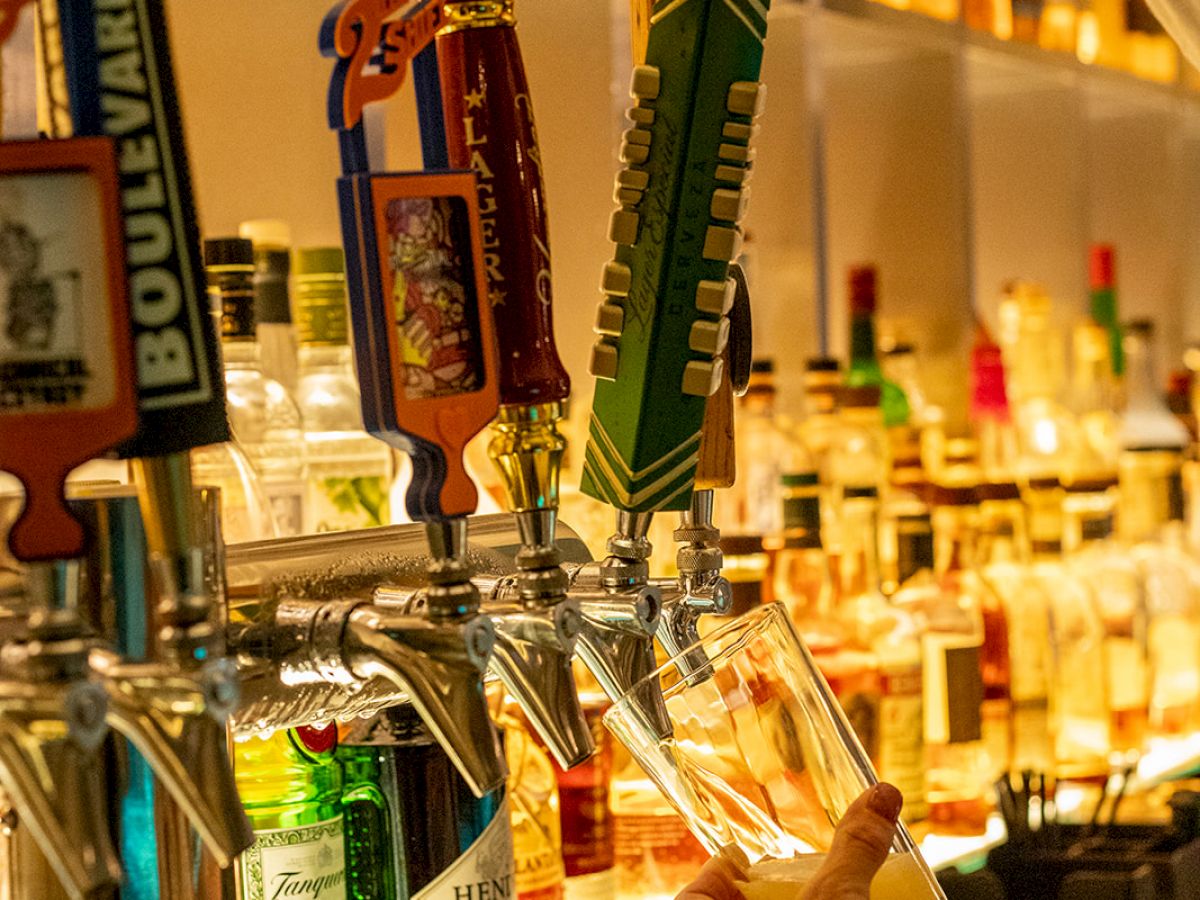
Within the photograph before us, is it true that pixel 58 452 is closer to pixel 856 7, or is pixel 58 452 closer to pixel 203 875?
pixel 203 875

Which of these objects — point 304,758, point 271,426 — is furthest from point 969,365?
point 304,758

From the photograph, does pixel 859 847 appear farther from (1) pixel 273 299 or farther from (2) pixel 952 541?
(2) pixel 952 541

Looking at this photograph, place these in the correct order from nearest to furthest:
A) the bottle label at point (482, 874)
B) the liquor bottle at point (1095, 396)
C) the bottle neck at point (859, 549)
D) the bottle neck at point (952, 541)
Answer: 1. the bottle label at point (482, 874)
2. the bottle neck at point (859, 549)
3. the bottle neck at point (952, 541)
4. the liquor bottle at point (1095, 396)

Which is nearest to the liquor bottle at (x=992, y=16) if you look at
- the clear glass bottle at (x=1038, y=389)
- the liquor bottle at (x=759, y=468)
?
the clear glass bottle at (x=1038, y=389)

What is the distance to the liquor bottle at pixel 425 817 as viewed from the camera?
704mm

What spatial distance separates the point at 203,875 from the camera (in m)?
0.57

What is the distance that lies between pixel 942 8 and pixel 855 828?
1.59 metres

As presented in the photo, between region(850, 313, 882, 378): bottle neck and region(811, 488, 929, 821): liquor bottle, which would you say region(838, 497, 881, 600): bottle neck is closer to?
region(811, 488, 929, 821): liquor bottle

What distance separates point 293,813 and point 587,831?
0.38 meters

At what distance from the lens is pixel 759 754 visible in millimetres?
659

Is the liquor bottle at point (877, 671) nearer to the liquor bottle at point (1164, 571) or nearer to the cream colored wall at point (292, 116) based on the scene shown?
the cream colored wall at point (292, 116)

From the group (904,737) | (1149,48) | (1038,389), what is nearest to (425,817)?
(904,737)

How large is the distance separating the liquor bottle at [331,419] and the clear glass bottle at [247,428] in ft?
0.07

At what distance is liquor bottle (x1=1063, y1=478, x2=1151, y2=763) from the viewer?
72.8 inches
